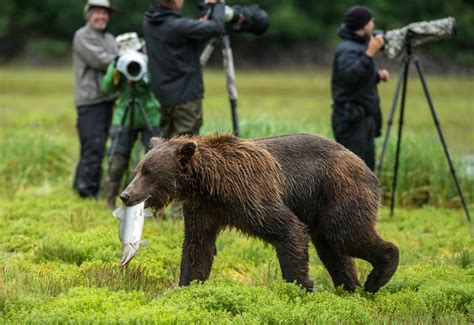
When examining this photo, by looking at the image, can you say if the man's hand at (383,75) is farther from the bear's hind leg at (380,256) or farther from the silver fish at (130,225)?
the silver fish at (130,225)

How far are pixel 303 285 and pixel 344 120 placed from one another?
139 inches

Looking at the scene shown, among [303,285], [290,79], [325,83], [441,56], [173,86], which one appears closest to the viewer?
[303,285]

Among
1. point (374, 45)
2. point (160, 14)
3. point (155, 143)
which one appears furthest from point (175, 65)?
point (155, 143)

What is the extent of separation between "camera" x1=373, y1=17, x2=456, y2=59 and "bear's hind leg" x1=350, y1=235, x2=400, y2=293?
3.46 m

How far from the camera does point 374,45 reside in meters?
9.23

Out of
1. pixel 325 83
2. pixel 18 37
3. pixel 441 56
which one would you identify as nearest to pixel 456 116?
pixel 325 83

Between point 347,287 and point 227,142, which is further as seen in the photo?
point 347,287

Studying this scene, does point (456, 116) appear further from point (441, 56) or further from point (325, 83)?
point (441, 56)

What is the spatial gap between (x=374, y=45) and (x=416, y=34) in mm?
827

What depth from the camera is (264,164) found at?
20.9 feet

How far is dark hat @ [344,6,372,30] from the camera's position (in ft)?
30.9

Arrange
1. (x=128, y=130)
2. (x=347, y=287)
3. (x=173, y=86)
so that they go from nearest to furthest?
(x=347, y=287) → (x=173, y=86) → (x=128, y=130)

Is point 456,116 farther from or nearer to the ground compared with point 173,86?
nearer to the ground

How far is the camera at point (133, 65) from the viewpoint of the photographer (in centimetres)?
1000
